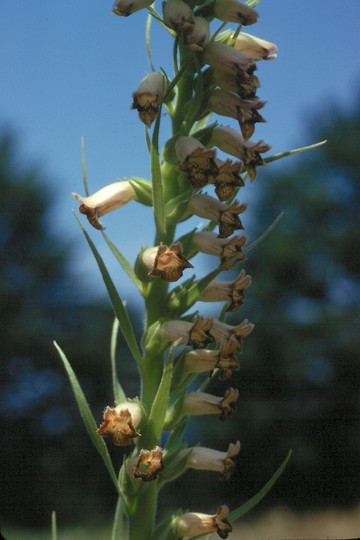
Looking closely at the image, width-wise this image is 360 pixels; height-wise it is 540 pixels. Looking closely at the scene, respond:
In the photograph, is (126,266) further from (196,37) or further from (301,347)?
(301,347)

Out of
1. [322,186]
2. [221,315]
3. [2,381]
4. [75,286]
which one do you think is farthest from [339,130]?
[221,315]

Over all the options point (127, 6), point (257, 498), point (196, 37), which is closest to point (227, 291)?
point (257, 498)

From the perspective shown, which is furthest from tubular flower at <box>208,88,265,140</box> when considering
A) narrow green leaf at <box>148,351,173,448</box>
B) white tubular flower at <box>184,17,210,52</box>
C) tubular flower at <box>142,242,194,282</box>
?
narrow green leaf at <box>148,351,173,448</box>

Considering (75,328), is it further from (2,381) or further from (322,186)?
(322,186)

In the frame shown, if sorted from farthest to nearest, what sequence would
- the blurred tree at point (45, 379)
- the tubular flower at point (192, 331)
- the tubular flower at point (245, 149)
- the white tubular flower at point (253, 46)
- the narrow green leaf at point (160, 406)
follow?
the blurred tree at point (45, 379) → the white tubular flower at point (253, 46) → the tubular flower at point (245, 149) → the tubular flower at point (192, 331) → the narrow green leaf at point (160, 406)

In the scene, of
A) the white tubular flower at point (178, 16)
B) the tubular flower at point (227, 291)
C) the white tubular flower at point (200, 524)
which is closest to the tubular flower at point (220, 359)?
the tubular flower at point (227, 291)

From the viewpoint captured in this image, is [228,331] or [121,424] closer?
[121,424]

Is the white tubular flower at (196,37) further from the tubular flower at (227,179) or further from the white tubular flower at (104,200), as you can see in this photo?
the white tubular flower at (104,200)
